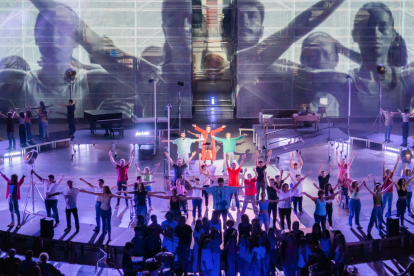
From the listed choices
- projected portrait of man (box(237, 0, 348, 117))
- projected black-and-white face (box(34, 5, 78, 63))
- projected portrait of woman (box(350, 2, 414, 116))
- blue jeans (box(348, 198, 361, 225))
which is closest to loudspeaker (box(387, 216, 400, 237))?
blue jeans (box(348, 198, 361, 225))

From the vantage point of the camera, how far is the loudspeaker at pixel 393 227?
9.78 m

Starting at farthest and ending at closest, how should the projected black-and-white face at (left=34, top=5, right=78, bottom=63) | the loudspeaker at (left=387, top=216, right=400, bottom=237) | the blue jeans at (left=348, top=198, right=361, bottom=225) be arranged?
1. the projected black-and-white face at (left=34, top=5, right=78, bottom=63)
2. the blue jeans at (left=348, top=198, right=361, bottom=225)
3. the loudspeaker at (left=387, top=216, right=400, bottom=237)

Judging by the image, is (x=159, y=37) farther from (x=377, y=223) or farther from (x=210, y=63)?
(x=377, y=223)

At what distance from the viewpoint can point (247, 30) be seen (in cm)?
2439

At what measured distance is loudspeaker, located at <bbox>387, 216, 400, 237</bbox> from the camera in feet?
32.1

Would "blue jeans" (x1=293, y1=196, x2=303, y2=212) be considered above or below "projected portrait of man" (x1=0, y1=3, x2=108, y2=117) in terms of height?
below

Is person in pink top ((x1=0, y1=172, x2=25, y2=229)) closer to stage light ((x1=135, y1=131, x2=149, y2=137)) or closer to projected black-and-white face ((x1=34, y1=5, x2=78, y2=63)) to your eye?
stage light ((x1=135, y1=131, x2=149, y2=137))

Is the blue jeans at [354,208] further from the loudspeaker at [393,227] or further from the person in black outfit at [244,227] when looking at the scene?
the person in black outfit at [244,227]

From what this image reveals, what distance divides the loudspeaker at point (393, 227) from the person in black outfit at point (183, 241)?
3.96 meters

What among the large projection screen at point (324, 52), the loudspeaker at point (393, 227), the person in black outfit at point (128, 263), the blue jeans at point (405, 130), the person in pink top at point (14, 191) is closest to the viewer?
the person in black outfit at point (128, 263)

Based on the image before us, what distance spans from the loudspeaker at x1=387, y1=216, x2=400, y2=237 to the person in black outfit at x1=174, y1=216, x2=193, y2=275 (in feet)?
13.0

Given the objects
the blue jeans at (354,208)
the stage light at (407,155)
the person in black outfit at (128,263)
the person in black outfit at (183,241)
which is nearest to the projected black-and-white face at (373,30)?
the stage light at (407,155)

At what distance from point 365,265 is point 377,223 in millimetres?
1864

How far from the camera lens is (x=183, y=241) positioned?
8289mm
